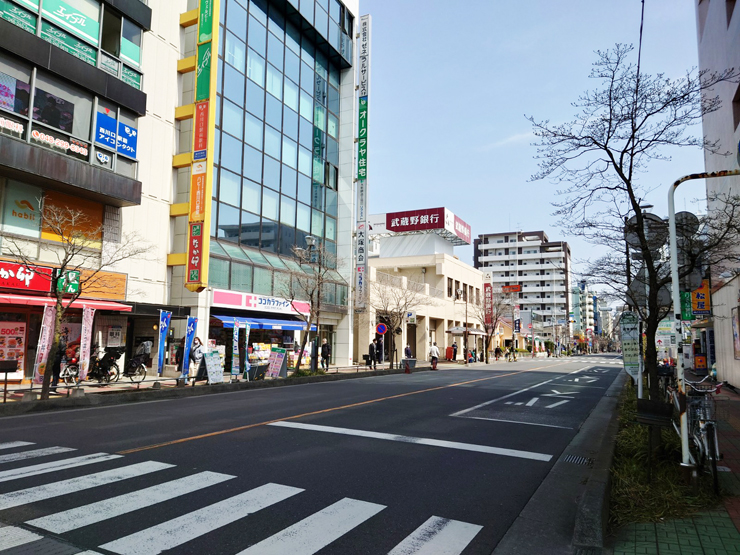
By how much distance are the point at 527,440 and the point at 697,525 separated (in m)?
4.43

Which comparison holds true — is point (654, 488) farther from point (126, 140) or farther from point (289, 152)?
point (289, 152)

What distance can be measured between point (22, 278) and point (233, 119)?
14815mm

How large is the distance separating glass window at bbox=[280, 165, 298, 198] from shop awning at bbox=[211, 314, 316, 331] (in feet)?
27.1

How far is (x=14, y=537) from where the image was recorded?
4.28 meters

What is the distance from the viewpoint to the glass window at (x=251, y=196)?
2892 centimetres

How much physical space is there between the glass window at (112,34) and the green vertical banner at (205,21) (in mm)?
4087

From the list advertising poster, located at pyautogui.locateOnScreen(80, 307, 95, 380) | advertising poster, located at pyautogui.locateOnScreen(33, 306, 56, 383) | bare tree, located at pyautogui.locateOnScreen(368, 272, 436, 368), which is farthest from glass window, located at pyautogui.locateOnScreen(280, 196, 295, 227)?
advertising poster, located at pyautogui.locateOnScreen(33, 306, 56, 383)

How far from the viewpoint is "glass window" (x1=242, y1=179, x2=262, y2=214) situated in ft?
94.9

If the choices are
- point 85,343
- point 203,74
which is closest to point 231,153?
point 203,74

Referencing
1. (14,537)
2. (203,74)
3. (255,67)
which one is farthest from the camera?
(255,67)

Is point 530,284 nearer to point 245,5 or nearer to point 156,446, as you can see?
point 245,5

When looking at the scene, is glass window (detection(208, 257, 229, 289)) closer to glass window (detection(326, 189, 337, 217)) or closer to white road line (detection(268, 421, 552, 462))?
glass window (detection(326, 189, 337, 217))

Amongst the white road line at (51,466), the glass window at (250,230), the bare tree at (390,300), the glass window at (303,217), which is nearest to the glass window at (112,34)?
the glass window at (250,230)

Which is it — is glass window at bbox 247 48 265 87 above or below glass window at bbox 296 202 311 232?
above
